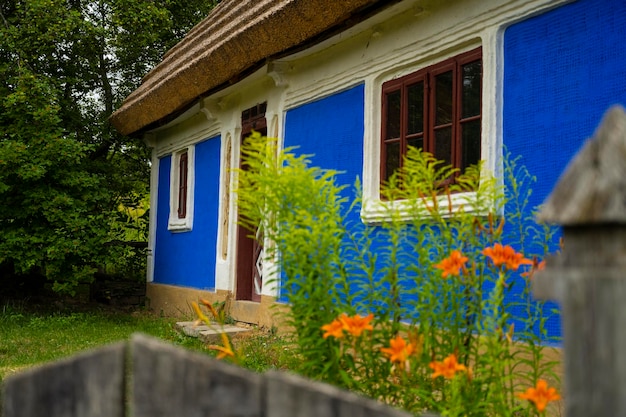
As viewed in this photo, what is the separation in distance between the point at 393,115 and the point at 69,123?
7839 millimetres

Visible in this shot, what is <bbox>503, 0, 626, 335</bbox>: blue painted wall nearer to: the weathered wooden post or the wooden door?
the weathered wooden post

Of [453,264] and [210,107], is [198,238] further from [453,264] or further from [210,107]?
[453,264]

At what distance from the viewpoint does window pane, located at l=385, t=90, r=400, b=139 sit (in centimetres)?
590

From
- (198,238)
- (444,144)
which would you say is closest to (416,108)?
(444,144)

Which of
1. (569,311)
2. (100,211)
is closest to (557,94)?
(569,311)

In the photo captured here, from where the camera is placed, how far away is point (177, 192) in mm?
11031

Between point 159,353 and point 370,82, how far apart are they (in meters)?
5.22

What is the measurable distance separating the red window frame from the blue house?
0.09ft

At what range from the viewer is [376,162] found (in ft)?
19.9

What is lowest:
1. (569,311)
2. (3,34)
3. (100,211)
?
(569,311)

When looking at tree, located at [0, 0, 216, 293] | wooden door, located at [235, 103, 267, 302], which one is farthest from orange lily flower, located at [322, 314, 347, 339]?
tree, located at [0, 0, 216, 293]

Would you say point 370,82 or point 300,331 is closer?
point 300,331

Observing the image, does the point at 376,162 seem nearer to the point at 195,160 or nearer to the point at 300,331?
the point at 300,331

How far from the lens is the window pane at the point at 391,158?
586 centimetres
